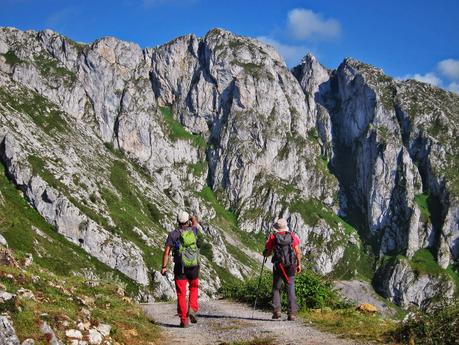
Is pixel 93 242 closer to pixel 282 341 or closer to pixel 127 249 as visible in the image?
pixel 127 249

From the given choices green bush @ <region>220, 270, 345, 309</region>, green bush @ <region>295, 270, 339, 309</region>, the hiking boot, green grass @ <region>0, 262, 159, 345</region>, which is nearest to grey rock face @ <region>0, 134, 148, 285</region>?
green bush @ <region>220, 270, 345, 309</region>

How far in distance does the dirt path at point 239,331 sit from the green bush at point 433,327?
1.64 metres

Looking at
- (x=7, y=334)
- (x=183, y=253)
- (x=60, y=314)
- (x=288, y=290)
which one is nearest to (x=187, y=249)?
(x=183, y=253)

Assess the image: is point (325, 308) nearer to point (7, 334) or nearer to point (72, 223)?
point (7, 334)

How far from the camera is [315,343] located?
13211mm

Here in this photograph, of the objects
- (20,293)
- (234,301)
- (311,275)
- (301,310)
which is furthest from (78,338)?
(234,301)

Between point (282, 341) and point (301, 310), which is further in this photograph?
point (301, 310)

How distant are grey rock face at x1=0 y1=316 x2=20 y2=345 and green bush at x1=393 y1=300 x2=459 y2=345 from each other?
9.79 meters

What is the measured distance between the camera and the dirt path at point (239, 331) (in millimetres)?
14008

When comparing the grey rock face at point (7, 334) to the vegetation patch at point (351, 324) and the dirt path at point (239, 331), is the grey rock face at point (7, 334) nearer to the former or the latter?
the dirt path at point (239, 331)

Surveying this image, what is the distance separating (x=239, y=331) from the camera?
52.0 ft

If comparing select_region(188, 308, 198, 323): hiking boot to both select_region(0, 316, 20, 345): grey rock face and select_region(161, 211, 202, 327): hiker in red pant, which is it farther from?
select_region(0, 316, 20, 345): grey rock face

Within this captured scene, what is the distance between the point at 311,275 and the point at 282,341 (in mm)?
9273

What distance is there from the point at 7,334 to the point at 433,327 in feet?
34.4
